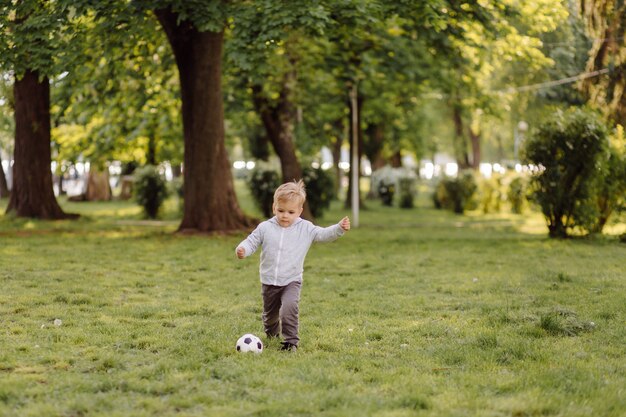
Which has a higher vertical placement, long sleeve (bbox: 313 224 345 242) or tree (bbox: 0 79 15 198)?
tree (bbox: 0 79 15 198)

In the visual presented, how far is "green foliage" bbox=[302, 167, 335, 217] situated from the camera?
2497 centimetres

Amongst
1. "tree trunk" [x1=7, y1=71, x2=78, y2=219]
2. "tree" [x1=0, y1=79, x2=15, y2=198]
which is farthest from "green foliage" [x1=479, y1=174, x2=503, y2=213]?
"tree" [x1=0, y1=79, x2=15, y2=198]

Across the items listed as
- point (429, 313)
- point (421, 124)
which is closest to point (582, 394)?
point (429, 313)

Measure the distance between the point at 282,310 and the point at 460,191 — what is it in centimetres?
2491

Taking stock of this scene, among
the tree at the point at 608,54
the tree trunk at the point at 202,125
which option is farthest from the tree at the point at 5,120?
the tree at the point at 608,54

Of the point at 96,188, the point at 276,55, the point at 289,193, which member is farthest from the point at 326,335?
the point at 96,188

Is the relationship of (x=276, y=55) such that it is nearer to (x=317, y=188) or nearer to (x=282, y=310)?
(x=317, y=188)

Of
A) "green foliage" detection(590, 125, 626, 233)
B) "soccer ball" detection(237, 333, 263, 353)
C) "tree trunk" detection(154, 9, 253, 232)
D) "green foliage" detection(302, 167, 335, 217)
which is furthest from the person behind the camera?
"green foliage" detection(302, 167, 335, 217)

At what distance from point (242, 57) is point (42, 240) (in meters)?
5.23

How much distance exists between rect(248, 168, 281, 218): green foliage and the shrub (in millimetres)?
2847

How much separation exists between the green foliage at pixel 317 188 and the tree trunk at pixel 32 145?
698 cm

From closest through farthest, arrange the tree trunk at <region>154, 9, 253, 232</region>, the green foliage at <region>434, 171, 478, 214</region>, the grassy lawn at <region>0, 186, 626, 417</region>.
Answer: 1. the grassy lawn at <region>0, 186, 626, 417</region>
2. the tree trunk at <region>154, 9, 253, 232</region>
3. the green foliage at <region>434, 171, 478, 214</region>

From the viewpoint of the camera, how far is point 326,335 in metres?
7.83

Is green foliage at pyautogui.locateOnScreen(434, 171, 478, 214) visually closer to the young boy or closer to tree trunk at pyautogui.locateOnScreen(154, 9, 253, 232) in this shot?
tree trunk at pyautogui.locateOnScreen(154, 9, 253, 232)
